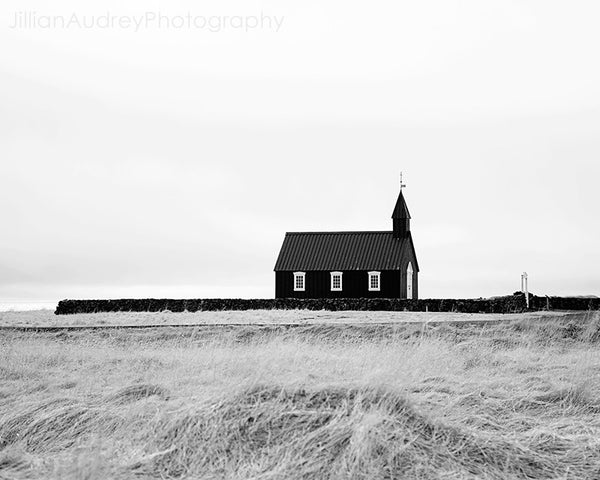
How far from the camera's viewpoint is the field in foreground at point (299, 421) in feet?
19.5

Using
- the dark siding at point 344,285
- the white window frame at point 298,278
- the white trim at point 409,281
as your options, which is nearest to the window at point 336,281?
the dark siding at point 344,285

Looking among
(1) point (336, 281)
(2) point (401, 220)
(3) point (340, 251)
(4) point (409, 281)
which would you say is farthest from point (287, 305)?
(4) point (409, 281)

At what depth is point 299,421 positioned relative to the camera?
6.50 m

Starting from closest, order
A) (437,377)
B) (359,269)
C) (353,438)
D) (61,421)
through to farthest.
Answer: (353,438)
(61,421)
(437,377)
(359,269)

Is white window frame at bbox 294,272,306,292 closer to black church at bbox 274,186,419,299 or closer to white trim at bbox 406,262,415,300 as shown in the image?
black church at bbox 274,186,419,299

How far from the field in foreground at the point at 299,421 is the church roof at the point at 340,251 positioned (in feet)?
101

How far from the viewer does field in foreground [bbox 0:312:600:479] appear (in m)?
5.95

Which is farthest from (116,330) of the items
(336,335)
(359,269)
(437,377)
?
(359,269)

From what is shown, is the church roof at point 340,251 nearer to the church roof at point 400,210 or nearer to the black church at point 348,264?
the black church at point 348,264

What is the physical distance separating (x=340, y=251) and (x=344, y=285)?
7.14ft

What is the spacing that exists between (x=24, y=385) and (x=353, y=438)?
5.35 meters

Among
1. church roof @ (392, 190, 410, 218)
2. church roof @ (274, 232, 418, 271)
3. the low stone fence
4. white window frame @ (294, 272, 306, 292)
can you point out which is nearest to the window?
church roof @ (274, 232, 418, 271)

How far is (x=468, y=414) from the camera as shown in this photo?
7.38 m

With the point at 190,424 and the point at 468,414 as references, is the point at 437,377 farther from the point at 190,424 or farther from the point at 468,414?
the point at 190,424
